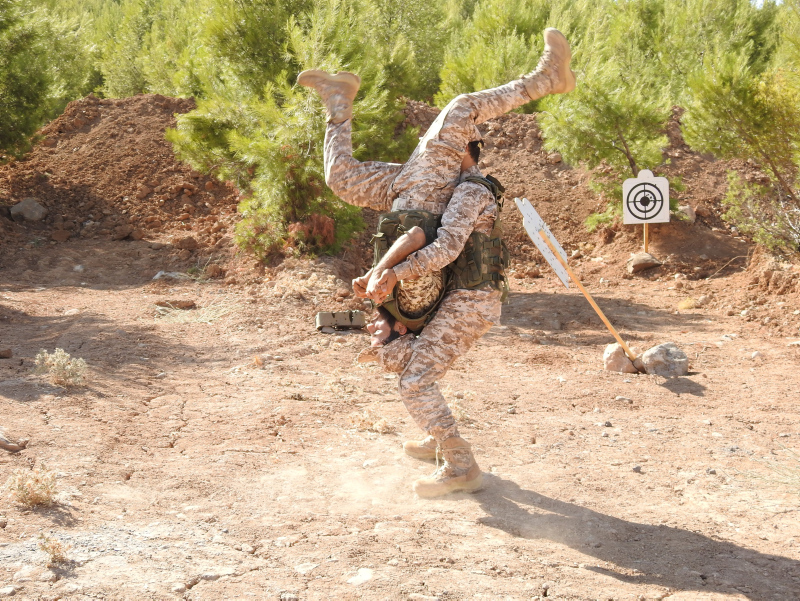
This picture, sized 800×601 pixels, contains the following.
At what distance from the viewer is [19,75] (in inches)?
432

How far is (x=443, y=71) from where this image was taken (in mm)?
16562

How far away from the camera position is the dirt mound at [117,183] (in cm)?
1109

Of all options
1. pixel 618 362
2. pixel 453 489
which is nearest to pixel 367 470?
pixel 453 489

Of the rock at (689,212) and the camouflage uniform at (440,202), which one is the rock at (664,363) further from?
the rock at (689,212)

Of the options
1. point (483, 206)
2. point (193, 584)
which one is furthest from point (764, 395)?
point (193, 584)

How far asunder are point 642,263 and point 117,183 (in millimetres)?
8181

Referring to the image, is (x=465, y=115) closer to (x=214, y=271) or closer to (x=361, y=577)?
(x=361, y=577)

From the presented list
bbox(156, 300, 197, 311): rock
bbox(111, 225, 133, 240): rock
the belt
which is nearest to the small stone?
bbox(156, 300, 197, 311): rock

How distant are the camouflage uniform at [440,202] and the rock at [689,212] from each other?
28.9ft

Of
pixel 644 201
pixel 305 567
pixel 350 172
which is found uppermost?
pixel 644 201

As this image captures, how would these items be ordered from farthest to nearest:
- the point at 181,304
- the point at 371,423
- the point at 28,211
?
the point at 28,211 → the point at 181,304 → the point at 371,423

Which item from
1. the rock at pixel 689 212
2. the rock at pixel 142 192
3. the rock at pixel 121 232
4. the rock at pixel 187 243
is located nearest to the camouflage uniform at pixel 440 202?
the rock at pixel 187 243

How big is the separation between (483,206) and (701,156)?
1138cm

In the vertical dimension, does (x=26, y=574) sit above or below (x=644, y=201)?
below
